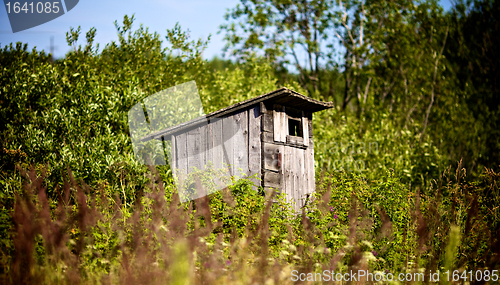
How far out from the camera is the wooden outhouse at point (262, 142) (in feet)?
20.8

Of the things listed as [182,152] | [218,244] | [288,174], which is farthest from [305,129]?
[218,244]

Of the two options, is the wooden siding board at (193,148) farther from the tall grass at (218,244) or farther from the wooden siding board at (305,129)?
the wooden siding board at (305,129)

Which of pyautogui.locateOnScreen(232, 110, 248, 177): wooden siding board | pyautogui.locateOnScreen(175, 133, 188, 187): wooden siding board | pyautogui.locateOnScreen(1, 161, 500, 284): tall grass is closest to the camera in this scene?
pyautogui.locateOnScreen(1, 161, 500, 284): tall grass

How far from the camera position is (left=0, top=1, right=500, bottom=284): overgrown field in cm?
346

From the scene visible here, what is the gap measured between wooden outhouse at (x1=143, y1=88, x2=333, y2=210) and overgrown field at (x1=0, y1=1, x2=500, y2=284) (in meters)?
0.47

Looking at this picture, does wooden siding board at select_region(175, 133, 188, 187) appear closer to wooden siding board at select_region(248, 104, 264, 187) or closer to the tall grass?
wooden siding board at select_region(248, 104, 264, 187)

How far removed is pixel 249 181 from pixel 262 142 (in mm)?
1047

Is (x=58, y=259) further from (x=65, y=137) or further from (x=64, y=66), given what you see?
(x=64, y=66)

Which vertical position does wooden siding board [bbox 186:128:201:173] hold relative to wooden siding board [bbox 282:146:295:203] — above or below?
above

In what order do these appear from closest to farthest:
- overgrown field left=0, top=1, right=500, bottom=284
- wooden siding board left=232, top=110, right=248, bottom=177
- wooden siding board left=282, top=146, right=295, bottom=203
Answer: overgrown field left=0, top=1, right=500, bottom=284
wooden siding board left=232, top=110, right=248, bottom=177
wooden siding board left=282, top=146, right=295, bottom=203

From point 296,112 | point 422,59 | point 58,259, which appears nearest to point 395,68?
point 422,59

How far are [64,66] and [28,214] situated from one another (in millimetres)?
9058

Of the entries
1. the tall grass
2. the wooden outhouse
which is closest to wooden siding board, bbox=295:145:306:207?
the wooden outhouse

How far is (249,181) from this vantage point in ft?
18.0
